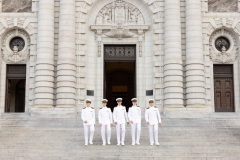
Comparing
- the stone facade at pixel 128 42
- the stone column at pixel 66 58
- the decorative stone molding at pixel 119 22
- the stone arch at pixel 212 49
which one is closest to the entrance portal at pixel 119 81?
the decorative stone molding at pixel 119 22

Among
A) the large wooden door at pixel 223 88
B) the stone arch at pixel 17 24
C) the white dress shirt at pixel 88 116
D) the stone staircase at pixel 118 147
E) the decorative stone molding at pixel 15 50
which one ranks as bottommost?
the stone staircase at pixel 118 147

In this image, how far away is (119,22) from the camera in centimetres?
2567

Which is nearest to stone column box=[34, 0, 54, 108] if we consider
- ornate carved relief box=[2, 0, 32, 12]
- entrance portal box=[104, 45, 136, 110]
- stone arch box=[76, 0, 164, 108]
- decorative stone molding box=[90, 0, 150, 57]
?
ornate carved relief box=[2, 0, 32, 12]

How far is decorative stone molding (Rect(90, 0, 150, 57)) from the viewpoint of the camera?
25.6 m

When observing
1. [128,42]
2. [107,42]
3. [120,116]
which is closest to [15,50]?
[107,42]

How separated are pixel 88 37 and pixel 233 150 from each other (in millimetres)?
14011

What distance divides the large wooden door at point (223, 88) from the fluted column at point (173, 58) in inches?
127

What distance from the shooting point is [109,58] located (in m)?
26.2

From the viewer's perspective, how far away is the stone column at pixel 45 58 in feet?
77.7

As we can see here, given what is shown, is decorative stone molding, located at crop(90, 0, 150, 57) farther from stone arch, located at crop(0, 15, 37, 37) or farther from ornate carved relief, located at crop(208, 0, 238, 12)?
ornate carved relief, located at crop(208, 0, 238, 12)

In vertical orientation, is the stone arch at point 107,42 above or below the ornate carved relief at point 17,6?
below

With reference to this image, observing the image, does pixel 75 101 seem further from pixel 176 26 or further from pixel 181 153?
pixel 181 153

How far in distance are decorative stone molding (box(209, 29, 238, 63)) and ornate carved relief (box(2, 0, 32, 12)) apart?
44.1 feet

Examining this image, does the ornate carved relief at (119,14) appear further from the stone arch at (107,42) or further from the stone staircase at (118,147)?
the stone staircase at (118,147)
